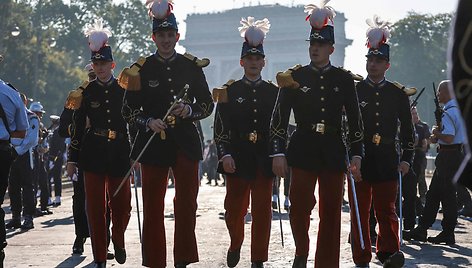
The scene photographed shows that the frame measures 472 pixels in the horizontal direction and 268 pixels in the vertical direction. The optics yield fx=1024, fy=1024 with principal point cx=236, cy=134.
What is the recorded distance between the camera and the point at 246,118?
10211 millimetres

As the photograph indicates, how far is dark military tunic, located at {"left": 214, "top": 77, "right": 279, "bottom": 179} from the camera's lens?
10.1 m

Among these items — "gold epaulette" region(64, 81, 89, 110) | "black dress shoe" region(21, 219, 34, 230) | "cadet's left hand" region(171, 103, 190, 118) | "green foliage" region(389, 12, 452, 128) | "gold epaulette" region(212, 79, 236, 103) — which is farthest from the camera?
"green foliage" region(389, 12, 452, 128)

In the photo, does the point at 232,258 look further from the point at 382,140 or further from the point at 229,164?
the point at 382,140

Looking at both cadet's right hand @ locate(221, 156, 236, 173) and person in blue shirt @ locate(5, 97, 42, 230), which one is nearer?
cadet's right hand @ locate(221, 156, 236, 173)

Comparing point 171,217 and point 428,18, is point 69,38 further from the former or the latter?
point 171,217

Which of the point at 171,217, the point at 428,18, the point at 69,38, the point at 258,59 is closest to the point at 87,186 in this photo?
the point at 258,59

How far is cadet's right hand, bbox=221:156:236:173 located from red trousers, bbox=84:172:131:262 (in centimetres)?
102

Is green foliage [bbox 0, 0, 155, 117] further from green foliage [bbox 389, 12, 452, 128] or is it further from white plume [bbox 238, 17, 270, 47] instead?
white plume [bbox 238, 17, 270, 47]

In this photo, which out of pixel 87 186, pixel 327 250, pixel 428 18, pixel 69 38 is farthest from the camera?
pixel 428 18

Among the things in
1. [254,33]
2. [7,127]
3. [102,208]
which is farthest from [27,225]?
[7,127]

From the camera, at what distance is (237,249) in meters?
10.0

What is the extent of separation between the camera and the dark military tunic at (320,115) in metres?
8.83

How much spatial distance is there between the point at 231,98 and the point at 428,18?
10244 centimetres

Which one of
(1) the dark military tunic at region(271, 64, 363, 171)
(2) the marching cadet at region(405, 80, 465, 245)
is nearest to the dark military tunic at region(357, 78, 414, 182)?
(1) the dark military tunic at region(271, 64, 363, 171)
